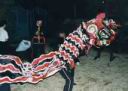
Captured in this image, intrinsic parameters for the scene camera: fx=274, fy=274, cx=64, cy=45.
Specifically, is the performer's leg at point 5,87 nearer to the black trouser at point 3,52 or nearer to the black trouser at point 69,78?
the black trouser at point 3,52

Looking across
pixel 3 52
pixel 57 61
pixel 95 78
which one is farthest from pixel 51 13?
pixel 57 61

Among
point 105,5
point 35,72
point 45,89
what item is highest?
point 105,5

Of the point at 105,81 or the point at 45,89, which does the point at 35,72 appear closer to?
the point at 45,89

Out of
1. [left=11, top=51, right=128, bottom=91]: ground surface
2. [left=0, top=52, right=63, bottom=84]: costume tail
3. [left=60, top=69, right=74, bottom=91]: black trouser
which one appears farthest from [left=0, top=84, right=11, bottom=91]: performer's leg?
[left=60, top=69, right=74, bottom=91]: black trouser

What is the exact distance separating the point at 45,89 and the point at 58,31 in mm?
5881

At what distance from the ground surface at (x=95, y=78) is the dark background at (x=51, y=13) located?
3.15 metres

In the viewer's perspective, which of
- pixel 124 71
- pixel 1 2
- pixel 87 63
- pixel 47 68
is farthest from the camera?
pixel 1 2

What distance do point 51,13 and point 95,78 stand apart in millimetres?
5825

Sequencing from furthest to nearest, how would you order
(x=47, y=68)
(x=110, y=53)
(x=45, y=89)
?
(x=110, y=53), (x=45, y=89), (x=47, y=68)

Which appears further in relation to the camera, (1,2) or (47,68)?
(1,2)

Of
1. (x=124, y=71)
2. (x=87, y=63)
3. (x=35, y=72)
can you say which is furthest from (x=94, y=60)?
(x=35, y=72)

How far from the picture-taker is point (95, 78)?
856 centimetres

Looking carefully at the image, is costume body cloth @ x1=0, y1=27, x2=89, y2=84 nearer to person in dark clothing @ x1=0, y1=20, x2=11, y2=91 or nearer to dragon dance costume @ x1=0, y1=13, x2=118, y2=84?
dragon dance costume @ x1=0, y1=13, x2=118, y2=84

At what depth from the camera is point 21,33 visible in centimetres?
1321
